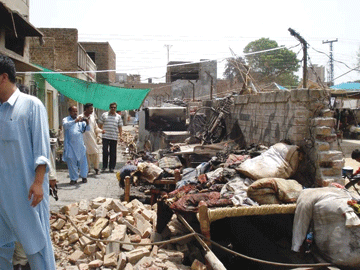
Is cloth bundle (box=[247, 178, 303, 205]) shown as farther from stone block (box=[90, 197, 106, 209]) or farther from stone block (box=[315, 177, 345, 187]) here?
stone block (box=[90, 197, 106, 209])

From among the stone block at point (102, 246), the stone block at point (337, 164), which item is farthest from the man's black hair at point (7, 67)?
the stone block at point (337, 164)

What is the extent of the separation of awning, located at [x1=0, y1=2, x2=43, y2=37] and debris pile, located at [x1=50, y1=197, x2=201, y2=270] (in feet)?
15.7

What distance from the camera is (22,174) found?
2.64 meters

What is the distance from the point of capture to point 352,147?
14.9 m

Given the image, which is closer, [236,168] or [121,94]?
[236,168]

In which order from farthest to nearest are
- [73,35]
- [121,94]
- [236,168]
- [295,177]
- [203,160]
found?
[73,35] → [121,94] → [203,160] → [295,177] → [236,168]

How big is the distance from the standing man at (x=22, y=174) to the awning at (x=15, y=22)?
5.86 meters

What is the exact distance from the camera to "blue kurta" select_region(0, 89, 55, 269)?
2602 millimetres

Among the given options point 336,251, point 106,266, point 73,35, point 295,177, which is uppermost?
point 73,35

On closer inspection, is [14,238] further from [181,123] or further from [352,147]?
[352,147]

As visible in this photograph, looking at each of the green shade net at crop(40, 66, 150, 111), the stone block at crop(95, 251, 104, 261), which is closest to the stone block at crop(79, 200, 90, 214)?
the stone block at crop(95, 251, 104, 261)

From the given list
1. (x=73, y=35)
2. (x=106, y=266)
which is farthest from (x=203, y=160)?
(x=73, y=35)

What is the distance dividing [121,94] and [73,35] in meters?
8.67

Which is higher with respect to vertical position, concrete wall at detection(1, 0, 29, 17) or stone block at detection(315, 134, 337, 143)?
concrete wall at detection(1, 0, 29, 17)
